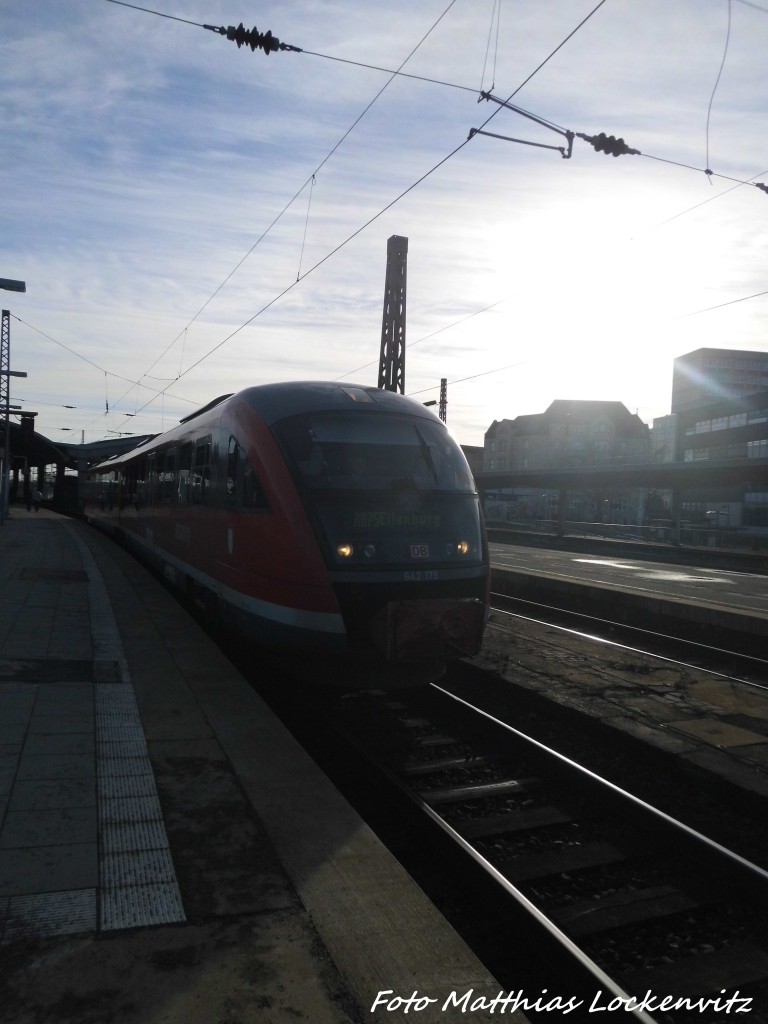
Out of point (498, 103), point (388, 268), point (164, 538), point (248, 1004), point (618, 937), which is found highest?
point (388, 268)

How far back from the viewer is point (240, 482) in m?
8.01

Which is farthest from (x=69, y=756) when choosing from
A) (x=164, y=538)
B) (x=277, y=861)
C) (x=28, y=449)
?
(x=28, y=449)

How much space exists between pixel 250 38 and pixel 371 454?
4187mm

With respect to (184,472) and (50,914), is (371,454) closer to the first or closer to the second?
(184,472)

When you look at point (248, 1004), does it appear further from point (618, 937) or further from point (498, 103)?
point (498, 103)

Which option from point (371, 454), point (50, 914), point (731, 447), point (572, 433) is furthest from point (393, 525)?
point (572, 433)

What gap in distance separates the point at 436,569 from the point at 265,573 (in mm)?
1468

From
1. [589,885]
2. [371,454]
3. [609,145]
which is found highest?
[609,145]

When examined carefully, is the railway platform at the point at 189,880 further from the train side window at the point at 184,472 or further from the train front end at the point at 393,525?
the train side window at the point at 184,472

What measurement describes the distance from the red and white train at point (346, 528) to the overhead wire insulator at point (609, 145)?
4.15 metres

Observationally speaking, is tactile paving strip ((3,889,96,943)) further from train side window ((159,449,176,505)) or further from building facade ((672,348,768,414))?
building facade ((672,348,768,414))

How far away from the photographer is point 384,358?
101ft

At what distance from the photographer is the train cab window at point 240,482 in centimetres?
757

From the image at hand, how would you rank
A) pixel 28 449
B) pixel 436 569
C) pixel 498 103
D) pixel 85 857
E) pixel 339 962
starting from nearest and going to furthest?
pixel 339 962 < pixel 85 857 < pixel 436 569 < pixel 498 103 < pixel 28 449
